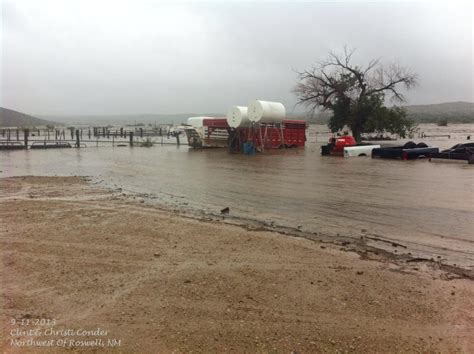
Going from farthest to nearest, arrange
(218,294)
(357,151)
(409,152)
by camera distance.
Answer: (357,151) < (409,152) < (218,294)

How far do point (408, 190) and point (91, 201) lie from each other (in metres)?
8.74

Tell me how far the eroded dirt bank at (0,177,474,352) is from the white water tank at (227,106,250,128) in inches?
971

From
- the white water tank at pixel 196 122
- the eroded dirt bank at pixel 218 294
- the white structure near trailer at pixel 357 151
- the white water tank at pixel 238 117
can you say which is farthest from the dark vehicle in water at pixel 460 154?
the white water tank at pixel 196 122

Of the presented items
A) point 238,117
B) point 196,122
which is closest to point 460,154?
point 238,117

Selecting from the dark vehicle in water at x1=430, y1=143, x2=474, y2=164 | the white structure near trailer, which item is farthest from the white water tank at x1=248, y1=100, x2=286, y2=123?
the dark vehicle in water at x1=430, y1=143, x2=474, y2=164

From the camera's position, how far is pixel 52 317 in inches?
158

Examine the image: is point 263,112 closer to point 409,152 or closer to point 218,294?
point 409,152

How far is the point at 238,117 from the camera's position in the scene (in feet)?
103

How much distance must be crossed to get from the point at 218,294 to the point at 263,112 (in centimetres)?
2624

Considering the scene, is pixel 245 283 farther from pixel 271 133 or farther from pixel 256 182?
pixel 271 133

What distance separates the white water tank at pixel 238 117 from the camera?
3144 centimetres

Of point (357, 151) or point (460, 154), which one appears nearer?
point (460, 154)

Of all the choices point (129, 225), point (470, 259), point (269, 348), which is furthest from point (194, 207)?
Answer: point (269, 348)

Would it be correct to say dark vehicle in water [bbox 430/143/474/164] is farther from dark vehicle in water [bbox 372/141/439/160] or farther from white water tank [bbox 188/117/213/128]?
white water tank [bbox 188/117/213/128]
